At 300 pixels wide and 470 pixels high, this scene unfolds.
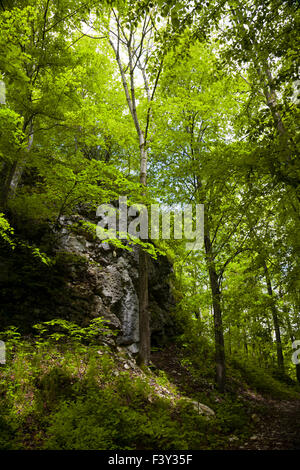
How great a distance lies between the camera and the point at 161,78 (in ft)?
30.9

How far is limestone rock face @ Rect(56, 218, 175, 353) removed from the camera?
25.3ft

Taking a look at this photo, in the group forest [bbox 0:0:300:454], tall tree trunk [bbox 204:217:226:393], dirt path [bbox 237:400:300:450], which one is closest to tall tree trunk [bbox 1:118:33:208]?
forest [bbox 0:0:300:454]

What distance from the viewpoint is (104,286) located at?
8.41 m

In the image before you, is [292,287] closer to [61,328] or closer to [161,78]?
[61,328]

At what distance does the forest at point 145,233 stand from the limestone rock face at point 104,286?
0.16ft

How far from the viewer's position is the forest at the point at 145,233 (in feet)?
13.1

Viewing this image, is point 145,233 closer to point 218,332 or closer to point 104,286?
point 104,286

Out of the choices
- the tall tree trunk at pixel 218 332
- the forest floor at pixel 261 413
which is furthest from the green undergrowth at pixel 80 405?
the tall tree trunk at pixel 218 332

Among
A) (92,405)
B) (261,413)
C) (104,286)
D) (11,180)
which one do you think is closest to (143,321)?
(104,286)

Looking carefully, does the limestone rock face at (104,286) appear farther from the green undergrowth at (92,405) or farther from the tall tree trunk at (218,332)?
the tall tree trunk at (218,332)

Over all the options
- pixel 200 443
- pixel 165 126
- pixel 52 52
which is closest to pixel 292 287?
pixel 200 443

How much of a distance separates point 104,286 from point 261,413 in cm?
590

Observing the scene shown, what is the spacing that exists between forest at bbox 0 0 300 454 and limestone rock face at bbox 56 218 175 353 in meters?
0.05

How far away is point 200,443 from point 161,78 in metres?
10.5
